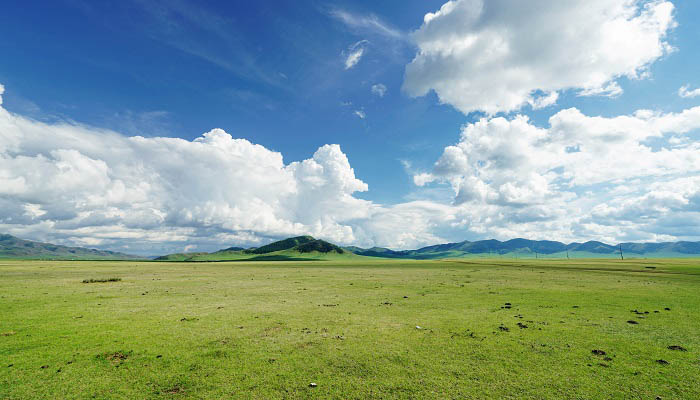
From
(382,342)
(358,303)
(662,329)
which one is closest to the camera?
(382,342)

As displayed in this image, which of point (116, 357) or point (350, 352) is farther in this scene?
point (350, 352)

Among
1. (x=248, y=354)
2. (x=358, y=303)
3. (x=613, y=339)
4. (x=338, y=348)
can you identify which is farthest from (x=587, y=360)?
(x=358, y=303)

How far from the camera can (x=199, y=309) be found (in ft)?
62.8

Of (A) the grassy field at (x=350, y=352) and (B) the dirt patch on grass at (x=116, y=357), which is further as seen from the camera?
(B) the dirt patch on grass at (x=116, y=357)

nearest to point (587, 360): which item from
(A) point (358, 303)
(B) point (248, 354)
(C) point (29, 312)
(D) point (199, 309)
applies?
(B) point (248, 354)

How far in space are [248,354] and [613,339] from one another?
580 inches

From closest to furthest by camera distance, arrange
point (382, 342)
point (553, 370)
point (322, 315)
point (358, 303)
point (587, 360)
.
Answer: point (553, 370), point (587, 360), point (382, 342), point (322, 315), point (358, 303)

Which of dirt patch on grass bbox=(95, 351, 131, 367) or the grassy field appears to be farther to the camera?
dirt patch on grass bbox=(95, 351, 131, 367)

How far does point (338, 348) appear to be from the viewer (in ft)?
37.7

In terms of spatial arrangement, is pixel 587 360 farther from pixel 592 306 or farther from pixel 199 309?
pixel 199 309

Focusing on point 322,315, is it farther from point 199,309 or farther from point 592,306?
point 592,306

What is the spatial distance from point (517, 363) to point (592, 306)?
1442 centimetres

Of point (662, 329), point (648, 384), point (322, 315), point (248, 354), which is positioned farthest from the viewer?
point (322, 315)

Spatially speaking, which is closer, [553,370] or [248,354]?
[553,370]
